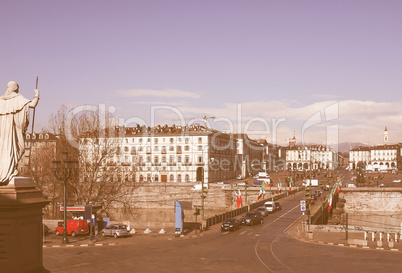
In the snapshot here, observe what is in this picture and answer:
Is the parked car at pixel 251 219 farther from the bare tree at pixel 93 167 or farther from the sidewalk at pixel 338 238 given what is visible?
the bare tree at pixel 93 167

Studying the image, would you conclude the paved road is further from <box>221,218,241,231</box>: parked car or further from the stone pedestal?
the stone pedestal

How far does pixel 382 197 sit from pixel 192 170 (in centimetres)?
4843

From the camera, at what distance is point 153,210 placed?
95.9 meters

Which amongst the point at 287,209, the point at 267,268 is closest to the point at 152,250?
the point at 267,268

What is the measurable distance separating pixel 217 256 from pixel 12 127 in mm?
19996

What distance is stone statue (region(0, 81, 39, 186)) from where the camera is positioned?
10547 millimetres

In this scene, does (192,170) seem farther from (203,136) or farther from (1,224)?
(1,224)

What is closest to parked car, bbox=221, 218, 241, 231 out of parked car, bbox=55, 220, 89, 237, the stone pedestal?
parked car, bbox=55, 220, 89, 237

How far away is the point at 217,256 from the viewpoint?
1107 inches

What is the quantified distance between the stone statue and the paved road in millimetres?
13636

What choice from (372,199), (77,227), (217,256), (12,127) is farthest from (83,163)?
(372,199)

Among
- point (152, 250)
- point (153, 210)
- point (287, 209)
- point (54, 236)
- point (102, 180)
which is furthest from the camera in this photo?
point (153, 210)

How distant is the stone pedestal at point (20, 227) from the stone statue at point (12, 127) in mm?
557

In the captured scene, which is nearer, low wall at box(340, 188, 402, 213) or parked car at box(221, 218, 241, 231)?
parked car at box(221, 218, 241, 231)
